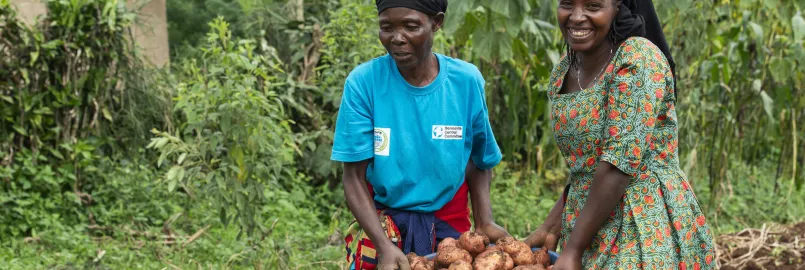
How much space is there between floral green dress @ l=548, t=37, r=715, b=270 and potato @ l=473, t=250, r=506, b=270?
22 centimetres

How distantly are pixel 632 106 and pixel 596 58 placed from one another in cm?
23

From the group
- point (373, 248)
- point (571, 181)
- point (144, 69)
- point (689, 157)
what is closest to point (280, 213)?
point (144, 69)

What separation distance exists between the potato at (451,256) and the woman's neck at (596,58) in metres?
0.58

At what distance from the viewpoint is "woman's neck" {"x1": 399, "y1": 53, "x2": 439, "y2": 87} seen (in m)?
2.69

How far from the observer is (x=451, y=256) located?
8.19 feet

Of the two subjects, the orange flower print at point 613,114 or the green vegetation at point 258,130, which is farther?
the green vegetation at point 258,130

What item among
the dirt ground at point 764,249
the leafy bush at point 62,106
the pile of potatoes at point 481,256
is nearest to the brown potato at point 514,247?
the pile of potatoes at point 481,256

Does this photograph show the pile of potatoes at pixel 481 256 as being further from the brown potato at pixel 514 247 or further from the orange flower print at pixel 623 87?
the orange flower print at pixel 623 87

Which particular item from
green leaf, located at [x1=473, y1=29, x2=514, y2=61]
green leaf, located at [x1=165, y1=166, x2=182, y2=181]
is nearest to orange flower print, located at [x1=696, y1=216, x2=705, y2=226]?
green leaf, located at [x1=473, y1=29, x2=514, y2=61]

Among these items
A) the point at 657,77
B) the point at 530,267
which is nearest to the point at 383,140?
the point at 530,267

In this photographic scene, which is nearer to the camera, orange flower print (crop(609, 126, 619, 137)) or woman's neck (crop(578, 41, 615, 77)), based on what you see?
orange flower print (crop(609, 126, 619, 137))

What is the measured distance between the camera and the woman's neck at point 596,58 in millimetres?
2385

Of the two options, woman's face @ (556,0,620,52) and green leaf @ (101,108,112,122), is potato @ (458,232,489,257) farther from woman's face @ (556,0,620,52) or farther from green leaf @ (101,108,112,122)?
green leaf @ (101,108,112,122)

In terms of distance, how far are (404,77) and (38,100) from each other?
3.41 m
